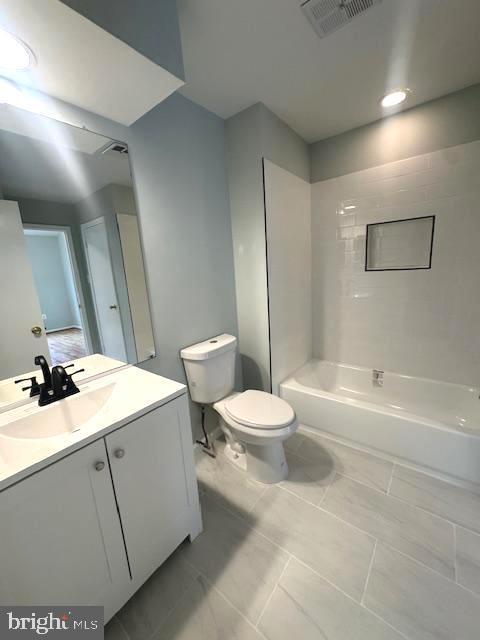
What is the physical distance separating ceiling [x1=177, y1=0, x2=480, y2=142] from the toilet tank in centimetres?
158

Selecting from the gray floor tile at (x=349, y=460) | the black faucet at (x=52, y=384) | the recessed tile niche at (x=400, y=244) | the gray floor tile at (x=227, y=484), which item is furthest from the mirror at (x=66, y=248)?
the recessed tile niche at (x=400, y=244)

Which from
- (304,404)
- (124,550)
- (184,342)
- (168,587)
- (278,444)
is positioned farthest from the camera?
(304,404)

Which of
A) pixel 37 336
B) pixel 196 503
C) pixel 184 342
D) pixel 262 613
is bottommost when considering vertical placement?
pixel 262 613

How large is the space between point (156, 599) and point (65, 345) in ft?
3.86

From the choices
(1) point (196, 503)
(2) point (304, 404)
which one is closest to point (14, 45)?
(1) point (196, 503)

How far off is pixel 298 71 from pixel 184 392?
1.85 m

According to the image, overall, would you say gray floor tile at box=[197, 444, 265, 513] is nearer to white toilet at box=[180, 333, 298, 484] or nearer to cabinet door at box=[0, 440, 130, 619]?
white toilet at box=[180, 333, 298, 484]

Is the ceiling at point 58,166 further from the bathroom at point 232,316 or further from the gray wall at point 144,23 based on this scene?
the gray wall at point 144,23

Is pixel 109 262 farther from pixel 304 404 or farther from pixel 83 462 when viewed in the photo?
pixel 304 404

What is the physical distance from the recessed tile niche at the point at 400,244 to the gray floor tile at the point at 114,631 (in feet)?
8.59

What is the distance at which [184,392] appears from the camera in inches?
45.6

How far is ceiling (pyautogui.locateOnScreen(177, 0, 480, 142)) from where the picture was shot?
3.69 ft

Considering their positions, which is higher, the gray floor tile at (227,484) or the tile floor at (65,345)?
the tile floor at (65,345)

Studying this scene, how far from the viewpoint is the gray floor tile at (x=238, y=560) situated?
1080 millimetres
